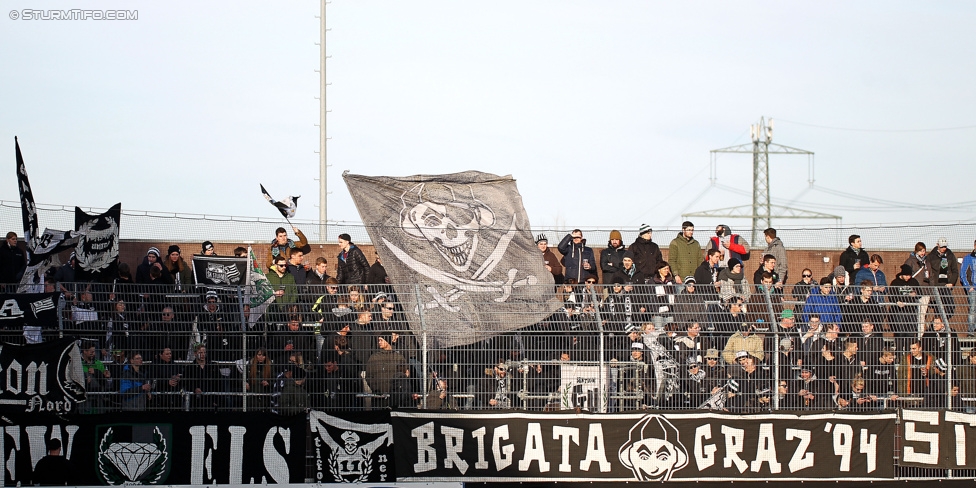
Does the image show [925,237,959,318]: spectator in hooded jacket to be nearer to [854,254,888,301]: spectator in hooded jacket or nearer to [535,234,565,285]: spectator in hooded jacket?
[854,254,888,301]: spectator in hooded jacket

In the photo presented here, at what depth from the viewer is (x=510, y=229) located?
16.2m

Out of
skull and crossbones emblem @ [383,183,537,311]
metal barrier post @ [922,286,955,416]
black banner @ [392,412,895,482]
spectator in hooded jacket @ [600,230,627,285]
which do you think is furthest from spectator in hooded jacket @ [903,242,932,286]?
skull and crossbones emblem @ [383,183,537,311]

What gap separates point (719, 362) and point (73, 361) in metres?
7.38

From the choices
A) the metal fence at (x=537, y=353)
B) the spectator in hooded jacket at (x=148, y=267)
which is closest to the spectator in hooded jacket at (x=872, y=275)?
the metal fence at (x=537, y=353)

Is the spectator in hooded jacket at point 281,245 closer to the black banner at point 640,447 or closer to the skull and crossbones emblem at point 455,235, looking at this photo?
the skull and crossbones emblem at point 455,235

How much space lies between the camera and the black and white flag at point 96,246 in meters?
16.0

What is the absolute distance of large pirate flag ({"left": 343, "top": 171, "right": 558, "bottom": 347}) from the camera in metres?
13.8

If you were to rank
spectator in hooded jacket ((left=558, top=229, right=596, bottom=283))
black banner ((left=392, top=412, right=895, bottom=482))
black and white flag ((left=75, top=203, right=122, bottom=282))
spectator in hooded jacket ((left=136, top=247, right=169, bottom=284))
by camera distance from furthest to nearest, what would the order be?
spectator in hooded jacket ((left=558, top=229, right=596, bottom=283)) → spectator in hooded jacket ((left=136, top=247, right=169, bottom=284)) → black and white flag ((left=75, top=203, right=122, bottom=282)) → black banner ((left=392, top=412, right=895, bottom=482))

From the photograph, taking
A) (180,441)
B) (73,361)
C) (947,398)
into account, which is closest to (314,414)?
(180,441)

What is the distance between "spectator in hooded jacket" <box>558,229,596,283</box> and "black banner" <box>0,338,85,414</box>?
743cm

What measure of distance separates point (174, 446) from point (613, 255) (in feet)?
23.4

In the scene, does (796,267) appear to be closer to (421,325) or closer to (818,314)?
(818,314)

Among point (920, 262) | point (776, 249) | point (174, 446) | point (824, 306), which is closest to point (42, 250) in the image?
point (174, 446)

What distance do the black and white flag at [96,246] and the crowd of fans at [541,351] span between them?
203cm
